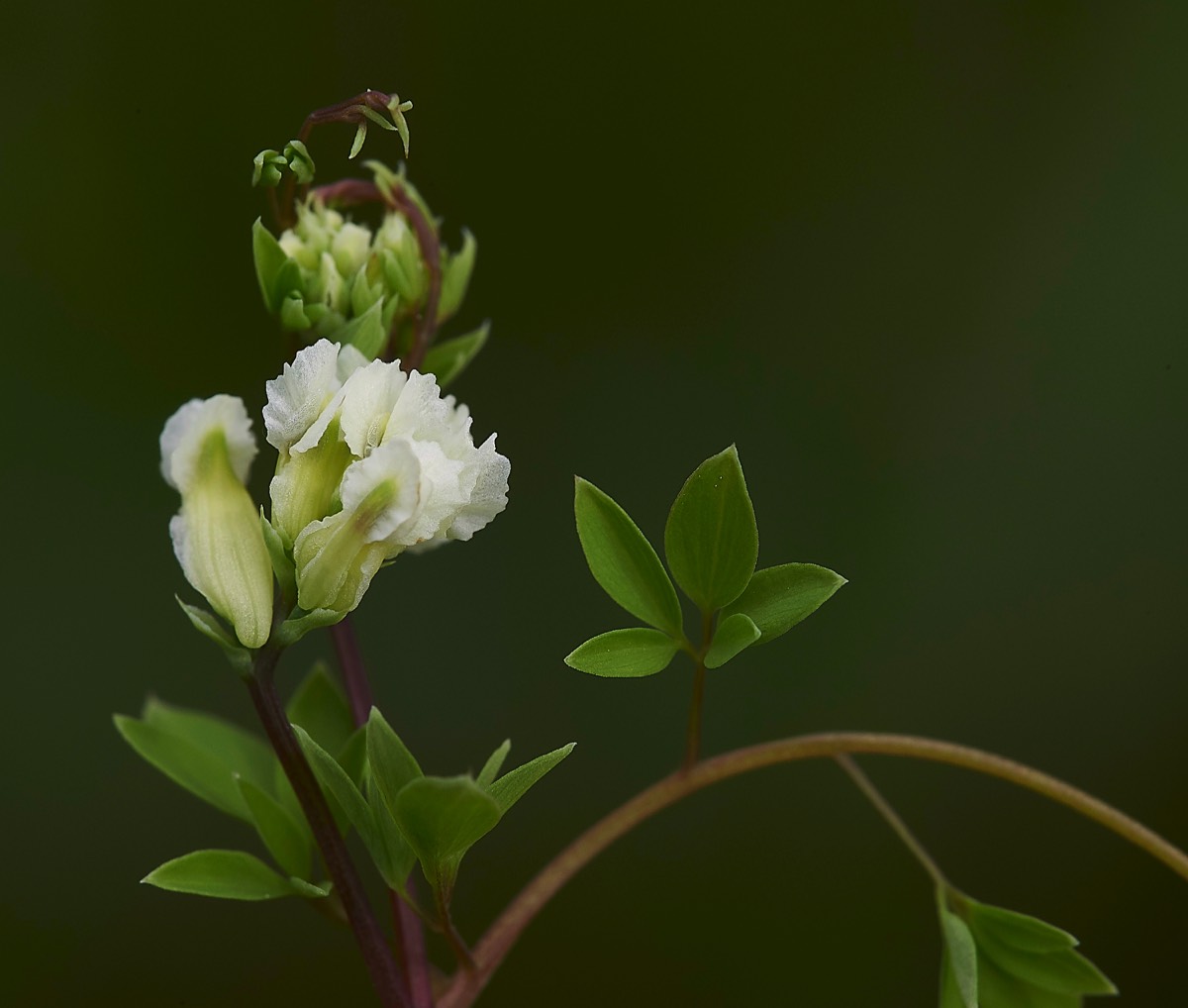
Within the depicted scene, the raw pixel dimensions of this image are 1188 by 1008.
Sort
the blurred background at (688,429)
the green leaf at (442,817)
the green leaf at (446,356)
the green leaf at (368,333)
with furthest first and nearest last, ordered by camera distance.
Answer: the blurred background at (688,429) < the green leaf at (446,356) < the green leaf at (368,333) < the green leaf at (442,817)

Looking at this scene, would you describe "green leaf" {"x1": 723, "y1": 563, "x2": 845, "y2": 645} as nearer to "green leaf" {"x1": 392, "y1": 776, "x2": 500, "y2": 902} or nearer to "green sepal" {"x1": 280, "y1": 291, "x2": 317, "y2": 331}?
"green leaf" {"x1": 392, "y1": 776, "x2": 500, "y2": 902}

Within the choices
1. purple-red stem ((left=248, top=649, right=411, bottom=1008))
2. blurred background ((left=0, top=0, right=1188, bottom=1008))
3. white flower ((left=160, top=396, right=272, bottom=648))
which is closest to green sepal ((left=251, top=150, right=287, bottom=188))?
white flower ((left=160, top=396, right=272, bottom=648))

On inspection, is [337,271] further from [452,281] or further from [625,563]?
[625,563]

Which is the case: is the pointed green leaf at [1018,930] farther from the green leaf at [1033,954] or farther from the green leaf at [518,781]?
the green leaf at [518,781]

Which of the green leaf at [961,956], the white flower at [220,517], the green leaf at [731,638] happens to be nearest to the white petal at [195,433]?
the white flower at [220,517]

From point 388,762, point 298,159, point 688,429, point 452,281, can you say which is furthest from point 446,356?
point 688,429
